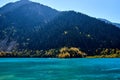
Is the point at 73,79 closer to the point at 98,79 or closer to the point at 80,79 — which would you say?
the point at 80,79

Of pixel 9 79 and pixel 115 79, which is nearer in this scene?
pixel 115 79

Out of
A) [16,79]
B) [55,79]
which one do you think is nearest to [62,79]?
[55,79]

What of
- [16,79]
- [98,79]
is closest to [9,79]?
[16,79]

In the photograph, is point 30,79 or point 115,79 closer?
point 115,79

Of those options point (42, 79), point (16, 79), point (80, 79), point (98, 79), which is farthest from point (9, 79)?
point (98, 79)

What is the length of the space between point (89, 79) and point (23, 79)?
53.5 ft

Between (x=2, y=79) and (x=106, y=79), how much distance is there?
2477 centimetres

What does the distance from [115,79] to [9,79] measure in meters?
25.4

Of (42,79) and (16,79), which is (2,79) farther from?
(42,79)

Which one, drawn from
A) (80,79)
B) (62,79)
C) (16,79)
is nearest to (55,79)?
(62,79)

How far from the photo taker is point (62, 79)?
6525 cm

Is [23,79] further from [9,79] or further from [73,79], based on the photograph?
[73,79]

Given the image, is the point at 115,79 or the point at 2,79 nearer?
the point at 115,79

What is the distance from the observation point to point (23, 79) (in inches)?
2685
